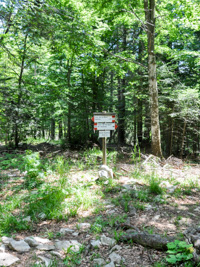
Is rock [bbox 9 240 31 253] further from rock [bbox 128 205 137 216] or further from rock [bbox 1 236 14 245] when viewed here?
rock [bbox 128 205 137 216]

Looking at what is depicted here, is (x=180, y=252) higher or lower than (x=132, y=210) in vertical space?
higher

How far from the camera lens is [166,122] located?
1058 cm

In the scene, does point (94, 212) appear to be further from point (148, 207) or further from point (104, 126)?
point (104, 126)

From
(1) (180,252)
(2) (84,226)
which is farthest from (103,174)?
(1) (180,252)

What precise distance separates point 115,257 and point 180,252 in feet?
2.84

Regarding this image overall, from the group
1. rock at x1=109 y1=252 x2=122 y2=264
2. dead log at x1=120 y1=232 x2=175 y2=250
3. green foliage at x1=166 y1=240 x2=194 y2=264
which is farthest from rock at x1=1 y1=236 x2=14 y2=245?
green foliage at x1=166 y1=240 x2=194 y2=264

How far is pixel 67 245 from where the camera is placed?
9.73ft

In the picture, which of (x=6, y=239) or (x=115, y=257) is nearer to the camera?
(x=115, y=257)

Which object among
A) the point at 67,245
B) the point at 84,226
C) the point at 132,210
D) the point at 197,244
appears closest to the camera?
the point at 197,244

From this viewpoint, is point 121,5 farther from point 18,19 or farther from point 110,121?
point 110,121

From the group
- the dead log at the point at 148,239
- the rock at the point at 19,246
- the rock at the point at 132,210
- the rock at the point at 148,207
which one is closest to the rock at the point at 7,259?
the rock at the point at 19,246

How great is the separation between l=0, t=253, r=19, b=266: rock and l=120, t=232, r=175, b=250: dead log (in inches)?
62.2

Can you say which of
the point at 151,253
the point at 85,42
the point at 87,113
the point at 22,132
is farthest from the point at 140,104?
the point at 151,253

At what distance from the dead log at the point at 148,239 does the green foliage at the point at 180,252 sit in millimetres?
240
